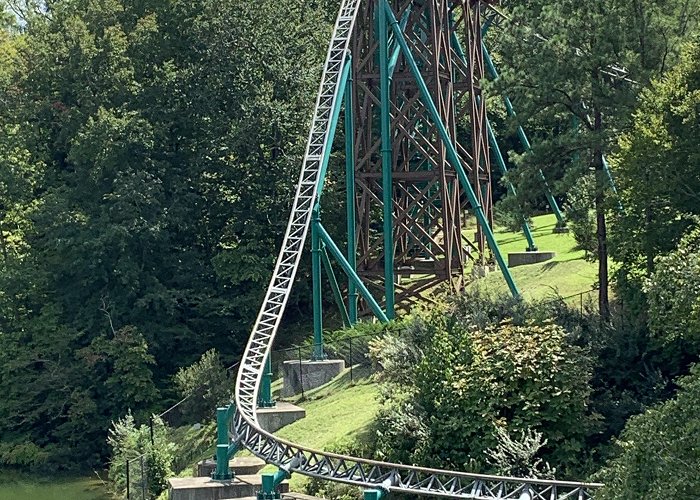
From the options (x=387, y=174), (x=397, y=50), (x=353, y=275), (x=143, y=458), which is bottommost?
(x=143, y=458)

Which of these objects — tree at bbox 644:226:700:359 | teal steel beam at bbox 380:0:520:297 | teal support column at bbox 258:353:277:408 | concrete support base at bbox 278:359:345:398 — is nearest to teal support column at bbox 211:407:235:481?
teal support column at bbox 258:353:277:408

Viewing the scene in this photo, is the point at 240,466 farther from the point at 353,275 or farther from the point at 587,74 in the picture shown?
the point at 587,74

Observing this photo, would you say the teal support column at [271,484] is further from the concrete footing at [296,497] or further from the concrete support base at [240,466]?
the concrete support base at [240,466]

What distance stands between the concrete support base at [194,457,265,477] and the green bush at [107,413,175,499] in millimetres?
3584

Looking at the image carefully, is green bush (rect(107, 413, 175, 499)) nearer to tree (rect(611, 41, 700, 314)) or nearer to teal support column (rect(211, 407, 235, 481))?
teal support column (rect(211, 407, 235, 481))

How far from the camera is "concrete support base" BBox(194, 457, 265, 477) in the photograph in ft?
66.4

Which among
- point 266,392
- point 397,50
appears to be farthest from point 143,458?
point 397,50

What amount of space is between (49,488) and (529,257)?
13725mm

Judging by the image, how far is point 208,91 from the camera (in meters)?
37.3

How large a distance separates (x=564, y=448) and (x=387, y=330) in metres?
7.42

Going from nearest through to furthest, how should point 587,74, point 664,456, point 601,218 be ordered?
point 664,456 < point 587,74 < point 601,218

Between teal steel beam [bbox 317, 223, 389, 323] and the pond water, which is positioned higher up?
teal steel beam [bbox 317, 223, 389, 323]

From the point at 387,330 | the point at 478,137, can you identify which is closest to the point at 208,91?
the point at 478,137

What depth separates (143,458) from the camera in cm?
2455
